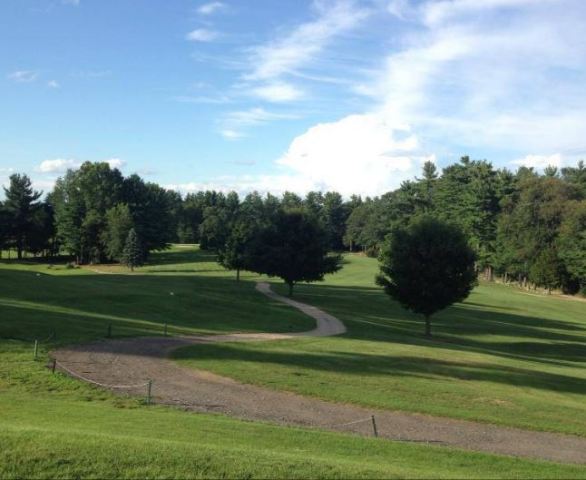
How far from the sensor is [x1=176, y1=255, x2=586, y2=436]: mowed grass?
1897 centimetres

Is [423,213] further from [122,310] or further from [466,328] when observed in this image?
[122,310]

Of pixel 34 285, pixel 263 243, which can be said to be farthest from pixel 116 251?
pixel 34 285

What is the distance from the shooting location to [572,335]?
44.4 m

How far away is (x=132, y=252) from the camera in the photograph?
8619cm

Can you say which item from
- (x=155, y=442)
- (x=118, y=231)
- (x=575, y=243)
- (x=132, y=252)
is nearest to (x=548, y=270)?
(x=575, y=243)

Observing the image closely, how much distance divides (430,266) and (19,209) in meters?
83.4

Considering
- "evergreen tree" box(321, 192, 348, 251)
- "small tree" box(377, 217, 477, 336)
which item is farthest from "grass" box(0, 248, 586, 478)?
"evergreen tree" box(321, 192, 348, 251)

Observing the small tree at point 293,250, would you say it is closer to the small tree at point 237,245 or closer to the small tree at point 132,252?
the small tree at point 237,245

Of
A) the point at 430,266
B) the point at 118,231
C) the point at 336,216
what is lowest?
the point at 430,266

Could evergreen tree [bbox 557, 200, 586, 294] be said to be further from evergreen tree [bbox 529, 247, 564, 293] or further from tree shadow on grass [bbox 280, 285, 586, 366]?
tree shadow on grass [bbox 280, 285, 586, 366]

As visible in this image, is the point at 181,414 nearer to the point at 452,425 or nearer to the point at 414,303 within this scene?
the point at 452,425

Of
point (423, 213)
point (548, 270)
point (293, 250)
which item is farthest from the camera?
point (548, 270)

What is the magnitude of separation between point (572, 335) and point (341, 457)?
1535 inches

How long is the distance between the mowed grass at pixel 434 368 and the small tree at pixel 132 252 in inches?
1938
